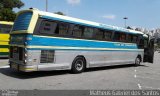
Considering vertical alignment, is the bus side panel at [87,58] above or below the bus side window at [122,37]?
below

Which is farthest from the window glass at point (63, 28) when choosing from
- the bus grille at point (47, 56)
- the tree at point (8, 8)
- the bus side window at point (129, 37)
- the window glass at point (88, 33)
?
the tree at point (8, 8)

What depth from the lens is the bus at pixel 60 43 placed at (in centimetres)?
1120

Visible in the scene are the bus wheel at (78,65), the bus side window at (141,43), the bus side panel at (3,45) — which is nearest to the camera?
the bus wheel at (78,65)

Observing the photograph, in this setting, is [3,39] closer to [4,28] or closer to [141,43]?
[4,28]

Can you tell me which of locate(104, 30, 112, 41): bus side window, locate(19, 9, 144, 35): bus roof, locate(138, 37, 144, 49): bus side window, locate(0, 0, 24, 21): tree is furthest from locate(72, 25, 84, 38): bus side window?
locate(0, 0, 24, 21): tree

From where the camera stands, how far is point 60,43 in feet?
40.9

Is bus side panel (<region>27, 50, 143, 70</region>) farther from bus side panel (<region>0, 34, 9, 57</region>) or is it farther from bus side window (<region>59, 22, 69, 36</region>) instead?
bus side panel (<region>0, 34, 9, 57</region>)

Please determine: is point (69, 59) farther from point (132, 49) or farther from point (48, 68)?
point (132, 49)

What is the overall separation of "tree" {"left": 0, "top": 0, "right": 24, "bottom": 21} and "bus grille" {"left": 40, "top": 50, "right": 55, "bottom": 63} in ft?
116

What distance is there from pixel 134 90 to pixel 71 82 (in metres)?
2.60

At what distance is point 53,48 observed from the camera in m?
12.1

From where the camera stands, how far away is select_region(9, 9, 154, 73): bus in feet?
36.7

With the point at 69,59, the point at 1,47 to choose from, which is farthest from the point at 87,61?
the point at 1,47

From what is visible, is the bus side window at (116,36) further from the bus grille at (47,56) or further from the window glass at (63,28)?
the bus grille at (47,56)
